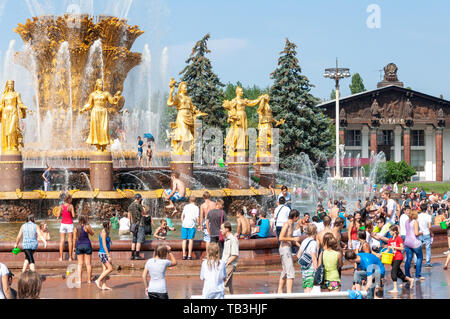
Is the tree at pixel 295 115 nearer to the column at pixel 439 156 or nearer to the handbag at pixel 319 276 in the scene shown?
the column at pixel 439 156

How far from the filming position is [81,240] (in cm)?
1170

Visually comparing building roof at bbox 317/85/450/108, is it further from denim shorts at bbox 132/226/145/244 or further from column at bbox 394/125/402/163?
denim shorts at bbox 132/226/145/244

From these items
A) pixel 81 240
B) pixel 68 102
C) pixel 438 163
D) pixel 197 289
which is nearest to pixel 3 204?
pixel 68 102

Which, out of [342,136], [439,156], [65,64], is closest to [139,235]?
[65,64]

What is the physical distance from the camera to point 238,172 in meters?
21.9

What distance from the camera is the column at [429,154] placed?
80831 mm

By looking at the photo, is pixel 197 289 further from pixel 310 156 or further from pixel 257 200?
pixel 310 156

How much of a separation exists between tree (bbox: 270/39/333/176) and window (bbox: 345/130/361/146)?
1242 inches

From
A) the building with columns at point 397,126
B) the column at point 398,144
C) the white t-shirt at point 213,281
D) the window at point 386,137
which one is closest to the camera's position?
the white t-shirt at point 213,281

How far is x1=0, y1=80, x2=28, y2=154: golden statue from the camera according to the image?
61.8 ft

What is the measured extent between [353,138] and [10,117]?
6361 cm

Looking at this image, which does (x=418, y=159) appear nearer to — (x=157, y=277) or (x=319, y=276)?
(x=319, y=276)

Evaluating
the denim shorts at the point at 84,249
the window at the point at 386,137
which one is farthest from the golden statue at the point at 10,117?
the window at the point at 386,137
